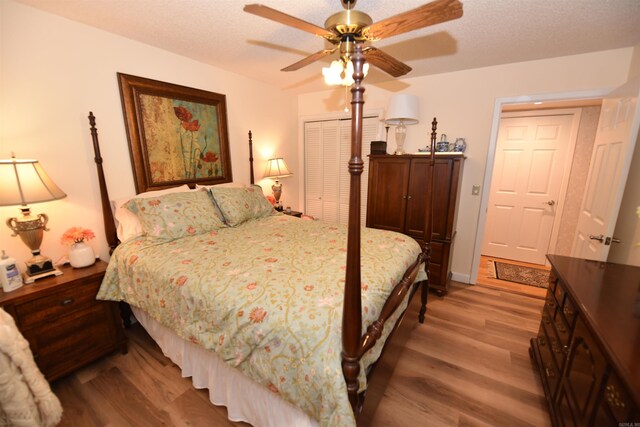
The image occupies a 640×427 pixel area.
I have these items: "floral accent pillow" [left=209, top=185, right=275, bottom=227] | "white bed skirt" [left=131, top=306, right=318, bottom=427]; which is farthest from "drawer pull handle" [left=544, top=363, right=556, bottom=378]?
"floral accent pillow" [left=209, top=185, right=275, bottom=227]

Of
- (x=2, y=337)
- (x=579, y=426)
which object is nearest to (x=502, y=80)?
(x=579, y=426)

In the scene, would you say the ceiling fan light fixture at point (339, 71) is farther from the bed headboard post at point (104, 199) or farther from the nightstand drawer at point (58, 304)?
the nightstand drawer at point (58, 304)

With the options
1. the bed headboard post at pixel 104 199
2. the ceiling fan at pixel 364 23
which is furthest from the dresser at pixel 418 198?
the bed headboard post at pixel 104 199

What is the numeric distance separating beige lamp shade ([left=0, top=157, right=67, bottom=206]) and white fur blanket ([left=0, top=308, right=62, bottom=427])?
794 millimetres

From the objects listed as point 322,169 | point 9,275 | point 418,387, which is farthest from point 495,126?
point 9,275

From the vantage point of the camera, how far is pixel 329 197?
4086mm

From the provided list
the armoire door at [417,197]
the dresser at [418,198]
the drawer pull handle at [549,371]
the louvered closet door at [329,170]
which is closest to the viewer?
the drawer pull handle at [549,371]

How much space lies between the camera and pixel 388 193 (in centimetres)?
308

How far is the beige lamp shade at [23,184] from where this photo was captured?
154 cm

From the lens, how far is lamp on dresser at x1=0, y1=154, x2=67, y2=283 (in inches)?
60.9

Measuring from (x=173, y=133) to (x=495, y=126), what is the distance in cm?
326

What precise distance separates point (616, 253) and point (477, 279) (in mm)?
1376

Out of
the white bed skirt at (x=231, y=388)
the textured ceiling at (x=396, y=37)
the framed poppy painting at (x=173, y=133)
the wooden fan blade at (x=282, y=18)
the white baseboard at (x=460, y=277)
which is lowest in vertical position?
the white baseboard at (x=460, y=277)

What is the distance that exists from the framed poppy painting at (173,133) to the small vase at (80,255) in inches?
26.2
